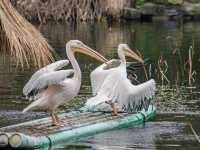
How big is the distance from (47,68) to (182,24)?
122ft

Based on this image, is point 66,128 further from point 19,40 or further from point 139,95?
point 19,40

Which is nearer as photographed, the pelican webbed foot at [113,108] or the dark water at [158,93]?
the dark water at [158,93]

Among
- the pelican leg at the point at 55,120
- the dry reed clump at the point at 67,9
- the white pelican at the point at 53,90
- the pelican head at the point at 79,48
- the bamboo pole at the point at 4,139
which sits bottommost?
the dry reed clump at the point at 67,9

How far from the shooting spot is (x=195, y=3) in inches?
2108

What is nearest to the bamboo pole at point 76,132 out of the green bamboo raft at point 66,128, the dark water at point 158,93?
the green bamboo raft at point 66,128

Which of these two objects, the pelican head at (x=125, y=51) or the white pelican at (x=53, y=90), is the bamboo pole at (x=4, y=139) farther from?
the pelican head at (x=125, y=51)

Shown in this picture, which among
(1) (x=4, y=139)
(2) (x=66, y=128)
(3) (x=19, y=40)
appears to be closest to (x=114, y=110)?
(2) (x=66, y=128)

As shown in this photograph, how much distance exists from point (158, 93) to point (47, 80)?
6838mm

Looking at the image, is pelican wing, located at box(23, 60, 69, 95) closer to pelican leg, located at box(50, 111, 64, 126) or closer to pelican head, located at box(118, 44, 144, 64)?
pelican leg, located at box(50, 111, 64, 126)

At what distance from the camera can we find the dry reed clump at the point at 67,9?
50.5 metres

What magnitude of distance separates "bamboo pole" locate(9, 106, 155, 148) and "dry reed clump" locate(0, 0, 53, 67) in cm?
190

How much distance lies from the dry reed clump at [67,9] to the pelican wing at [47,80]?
35.3m

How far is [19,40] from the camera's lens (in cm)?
1237

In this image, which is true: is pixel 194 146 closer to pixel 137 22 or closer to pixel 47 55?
pixel 47 55
